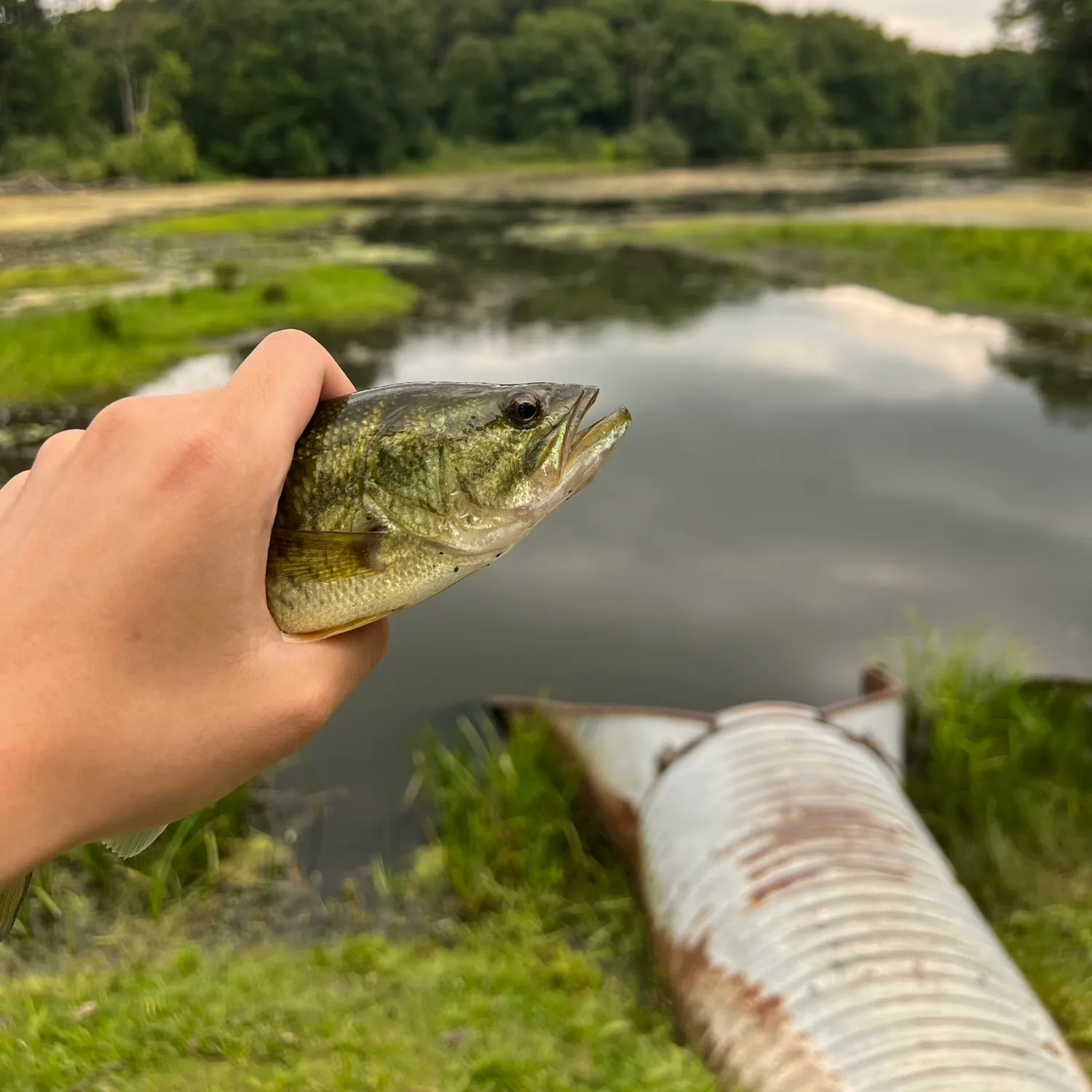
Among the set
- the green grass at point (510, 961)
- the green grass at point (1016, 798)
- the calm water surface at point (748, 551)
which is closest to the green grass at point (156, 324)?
the calm water surface at point (748, 551)

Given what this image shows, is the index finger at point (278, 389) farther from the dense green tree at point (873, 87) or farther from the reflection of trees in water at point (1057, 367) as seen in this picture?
the dense green tree at point (873, 87)

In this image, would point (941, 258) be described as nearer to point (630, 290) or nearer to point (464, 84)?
point (630, 290)

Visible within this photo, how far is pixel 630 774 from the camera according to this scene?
17.4ft

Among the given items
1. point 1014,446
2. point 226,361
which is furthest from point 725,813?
point 226,361

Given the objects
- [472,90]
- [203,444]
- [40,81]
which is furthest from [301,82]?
[203,444]

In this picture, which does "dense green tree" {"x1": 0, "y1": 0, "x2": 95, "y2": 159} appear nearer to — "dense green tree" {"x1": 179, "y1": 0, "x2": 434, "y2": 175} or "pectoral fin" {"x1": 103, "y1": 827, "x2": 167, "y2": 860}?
"dense green tree" {"x1": 179, "y1": 0, "x2": 434, "y2": 175}

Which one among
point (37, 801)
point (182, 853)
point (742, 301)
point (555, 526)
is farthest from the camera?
point (742, 301)

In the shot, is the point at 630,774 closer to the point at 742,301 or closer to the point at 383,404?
the point at 383,404

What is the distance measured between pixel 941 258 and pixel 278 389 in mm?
27747

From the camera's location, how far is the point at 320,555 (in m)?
2.09

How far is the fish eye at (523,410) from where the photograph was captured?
2295mm

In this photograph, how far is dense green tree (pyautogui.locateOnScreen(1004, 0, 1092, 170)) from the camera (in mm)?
49281

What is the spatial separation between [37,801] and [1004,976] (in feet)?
12.2

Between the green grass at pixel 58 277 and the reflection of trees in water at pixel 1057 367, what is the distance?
19.5m
